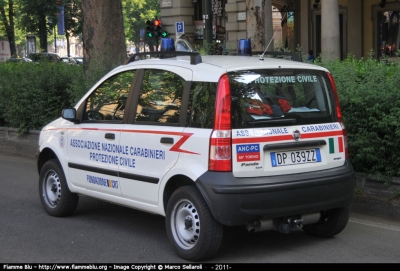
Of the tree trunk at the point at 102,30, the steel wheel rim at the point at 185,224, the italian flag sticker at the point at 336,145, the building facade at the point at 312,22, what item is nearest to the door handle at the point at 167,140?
the steel wheel rim at the point at 185,224

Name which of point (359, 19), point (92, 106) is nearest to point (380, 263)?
point (92, 106)

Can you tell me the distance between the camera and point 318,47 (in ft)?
98.4

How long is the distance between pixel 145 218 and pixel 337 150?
8.49ft

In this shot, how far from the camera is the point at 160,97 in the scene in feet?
21.4

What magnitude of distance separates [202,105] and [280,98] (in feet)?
2.37

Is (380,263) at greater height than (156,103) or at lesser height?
lesser

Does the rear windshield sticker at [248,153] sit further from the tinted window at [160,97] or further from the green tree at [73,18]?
the green tree at [73,18]

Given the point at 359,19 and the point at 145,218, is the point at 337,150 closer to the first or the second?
the point at 145,218

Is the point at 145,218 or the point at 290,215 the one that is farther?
the point at 145,218

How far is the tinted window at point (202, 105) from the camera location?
5.89 meters

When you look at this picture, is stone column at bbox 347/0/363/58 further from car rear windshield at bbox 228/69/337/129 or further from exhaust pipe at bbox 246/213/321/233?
exhaust pipe at bbox 246/213/321/233

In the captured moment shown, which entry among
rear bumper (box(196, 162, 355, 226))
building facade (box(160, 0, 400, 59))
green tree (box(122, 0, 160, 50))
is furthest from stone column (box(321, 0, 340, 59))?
green tree (box(122, 0, 160, 50))

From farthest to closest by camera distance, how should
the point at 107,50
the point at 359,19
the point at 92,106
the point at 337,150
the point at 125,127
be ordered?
the point at 359,19
the point at 107,50
the point at 92,106
the point at 125,127
the point at 337,150

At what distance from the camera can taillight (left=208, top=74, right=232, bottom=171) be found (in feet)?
18.7
